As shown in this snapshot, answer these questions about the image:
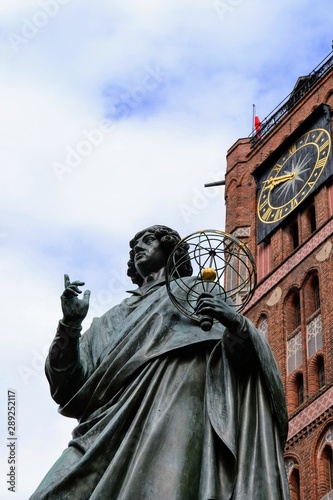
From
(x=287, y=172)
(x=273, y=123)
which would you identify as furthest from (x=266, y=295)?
(x=273, y=123)

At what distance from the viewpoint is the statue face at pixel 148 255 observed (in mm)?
4746

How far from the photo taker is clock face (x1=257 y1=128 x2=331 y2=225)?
36.2 m

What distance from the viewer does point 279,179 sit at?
125 feet

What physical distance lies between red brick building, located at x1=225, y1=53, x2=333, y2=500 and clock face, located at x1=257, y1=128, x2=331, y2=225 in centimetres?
3

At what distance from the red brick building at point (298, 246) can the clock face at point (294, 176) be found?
0.10ft

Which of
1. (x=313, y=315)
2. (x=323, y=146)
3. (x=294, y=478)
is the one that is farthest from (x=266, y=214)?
(x=294, y=478)

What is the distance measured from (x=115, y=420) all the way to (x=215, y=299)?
1.68ft

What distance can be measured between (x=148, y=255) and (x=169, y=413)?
96 centimetres

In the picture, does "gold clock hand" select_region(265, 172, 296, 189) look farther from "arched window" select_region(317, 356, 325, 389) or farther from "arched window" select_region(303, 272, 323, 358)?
"arched window" select_region(317, 356, 325, 389)

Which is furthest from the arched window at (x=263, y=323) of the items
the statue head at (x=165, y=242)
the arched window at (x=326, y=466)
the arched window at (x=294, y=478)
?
the statue head at (x=165, y=242)

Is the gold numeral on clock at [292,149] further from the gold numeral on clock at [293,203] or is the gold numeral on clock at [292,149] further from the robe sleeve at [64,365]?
the robe sleeve at [64,365]

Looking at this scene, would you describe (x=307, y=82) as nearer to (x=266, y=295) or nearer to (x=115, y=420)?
(x=266, y=295)

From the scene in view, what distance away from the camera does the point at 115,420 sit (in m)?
3.93

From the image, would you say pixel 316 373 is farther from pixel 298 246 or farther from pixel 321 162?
pixel 321 162
